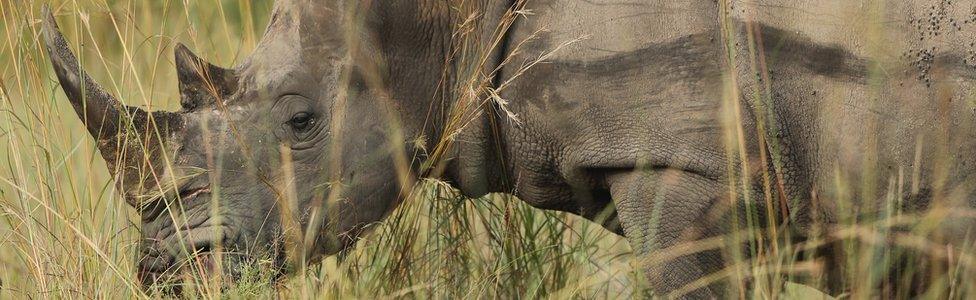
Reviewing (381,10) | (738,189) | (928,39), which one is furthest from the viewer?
(381,10)

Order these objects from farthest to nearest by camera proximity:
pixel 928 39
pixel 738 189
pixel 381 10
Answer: pixel 381 10
pixel 738 189
pixel 928 39

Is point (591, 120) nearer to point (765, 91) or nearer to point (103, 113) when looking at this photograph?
point (765, 91)

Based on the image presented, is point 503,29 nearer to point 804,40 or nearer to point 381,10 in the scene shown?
point 381,10

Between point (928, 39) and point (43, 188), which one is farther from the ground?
point (928, 39)

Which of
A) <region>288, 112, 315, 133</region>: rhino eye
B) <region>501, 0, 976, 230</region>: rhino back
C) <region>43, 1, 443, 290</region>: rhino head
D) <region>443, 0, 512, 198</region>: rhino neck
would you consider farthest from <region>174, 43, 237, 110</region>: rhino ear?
<region>501, 0, 976, 230</region>: rhino back

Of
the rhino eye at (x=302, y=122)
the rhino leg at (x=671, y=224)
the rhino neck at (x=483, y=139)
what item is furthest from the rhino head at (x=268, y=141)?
the rhino leg at (x=671, y=224)

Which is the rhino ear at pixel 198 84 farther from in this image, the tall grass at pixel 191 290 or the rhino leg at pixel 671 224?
the rhino leg at pixel 671 224

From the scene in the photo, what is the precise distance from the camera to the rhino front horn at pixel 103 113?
11.7ft

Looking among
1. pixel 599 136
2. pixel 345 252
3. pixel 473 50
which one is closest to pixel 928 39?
pixel 599 136

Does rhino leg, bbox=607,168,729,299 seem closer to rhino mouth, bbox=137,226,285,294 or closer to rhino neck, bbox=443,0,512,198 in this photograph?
rhino neck, bbox=443,0,512,198

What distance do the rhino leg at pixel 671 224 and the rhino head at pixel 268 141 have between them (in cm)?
54

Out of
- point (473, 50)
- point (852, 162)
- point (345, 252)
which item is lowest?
point (345, 252)

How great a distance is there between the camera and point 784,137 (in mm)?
3320

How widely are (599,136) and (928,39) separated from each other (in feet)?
2.44
